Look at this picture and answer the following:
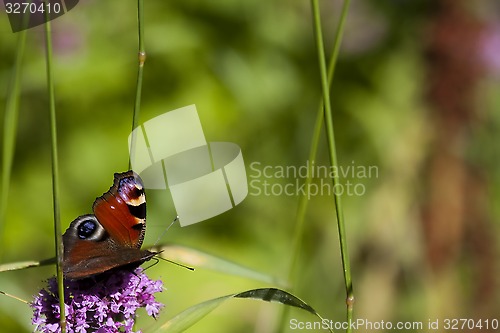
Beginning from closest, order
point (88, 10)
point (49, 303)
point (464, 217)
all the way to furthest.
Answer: point (49, 303) → point (88, 10) → point (464, 217)

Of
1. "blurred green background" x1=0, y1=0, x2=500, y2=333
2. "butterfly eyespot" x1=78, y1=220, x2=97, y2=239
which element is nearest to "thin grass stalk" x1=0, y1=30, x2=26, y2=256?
"butterfly eyespot" x1=78, y1=220, x2=97, y2=239

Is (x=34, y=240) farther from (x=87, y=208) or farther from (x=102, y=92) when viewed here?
(x=102, y=92)

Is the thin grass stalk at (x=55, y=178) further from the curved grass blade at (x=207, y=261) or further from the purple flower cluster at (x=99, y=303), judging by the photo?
the curved grass blade at (x=207, y=261)

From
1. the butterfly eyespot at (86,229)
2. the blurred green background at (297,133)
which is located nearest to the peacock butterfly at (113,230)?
the butterfly eyespot at (86,229)

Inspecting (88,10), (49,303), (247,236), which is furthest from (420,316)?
(49,303)

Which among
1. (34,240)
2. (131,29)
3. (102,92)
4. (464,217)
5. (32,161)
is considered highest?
(131,29)

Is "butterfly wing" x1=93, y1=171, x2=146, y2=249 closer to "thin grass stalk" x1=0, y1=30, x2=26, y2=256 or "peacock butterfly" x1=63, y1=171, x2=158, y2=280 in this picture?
"peacock butterfly" x1=63, y1=171, x2=158, y2=280

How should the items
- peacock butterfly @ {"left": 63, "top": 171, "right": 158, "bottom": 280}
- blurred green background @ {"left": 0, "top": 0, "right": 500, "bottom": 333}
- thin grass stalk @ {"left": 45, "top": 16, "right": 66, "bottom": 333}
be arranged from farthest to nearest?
blurred green background @ {"left": 0, "top": 0, "right": 500, "bottom": 333}
peacock butterfly @ {"left": 63, "top": 171, "right": 158, "bottom": 280}
thin grass stalk @ {"left": 45, "top": 16, "right": 66, "bottom": 333}
